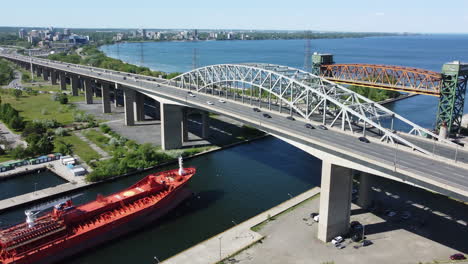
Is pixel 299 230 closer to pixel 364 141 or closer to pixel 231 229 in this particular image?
pixel 231 229

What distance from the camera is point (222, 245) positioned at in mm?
40906

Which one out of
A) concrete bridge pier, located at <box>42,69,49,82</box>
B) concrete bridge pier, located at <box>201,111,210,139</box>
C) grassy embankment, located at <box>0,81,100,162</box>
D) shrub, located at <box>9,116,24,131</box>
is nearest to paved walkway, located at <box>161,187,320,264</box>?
grassy embankment, located at <box>0,81,100,162</box>

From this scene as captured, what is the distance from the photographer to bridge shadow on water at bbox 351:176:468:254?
41656 millimetres

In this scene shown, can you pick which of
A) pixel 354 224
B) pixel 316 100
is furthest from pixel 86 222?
pixel 316 100

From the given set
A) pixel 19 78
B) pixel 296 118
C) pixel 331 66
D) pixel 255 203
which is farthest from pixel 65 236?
pixel 19 78

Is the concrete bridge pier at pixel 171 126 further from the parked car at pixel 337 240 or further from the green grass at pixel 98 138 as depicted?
the parked car at pixel 337 240

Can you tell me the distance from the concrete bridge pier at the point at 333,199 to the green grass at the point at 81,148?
43849 mm

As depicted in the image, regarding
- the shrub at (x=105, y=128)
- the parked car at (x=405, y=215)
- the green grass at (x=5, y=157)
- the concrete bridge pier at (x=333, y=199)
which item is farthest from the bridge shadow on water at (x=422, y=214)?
the green grass at (x=5, y=157)

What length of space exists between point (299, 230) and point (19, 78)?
583 ft

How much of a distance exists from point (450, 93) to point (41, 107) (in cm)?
10720

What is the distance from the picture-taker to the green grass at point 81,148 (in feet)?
227

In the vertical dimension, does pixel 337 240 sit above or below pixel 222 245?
above

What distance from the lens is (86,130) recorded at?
87.4 meters

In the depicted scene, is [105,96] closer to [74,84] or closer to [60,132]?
[60,132]
